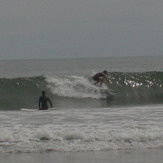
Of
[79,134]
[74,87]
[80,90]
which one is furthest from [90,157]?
[74,87]

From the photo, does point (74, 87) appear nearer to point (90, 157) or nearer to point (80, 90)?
point (80, 90)

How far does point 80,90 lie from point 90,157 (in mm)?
18374

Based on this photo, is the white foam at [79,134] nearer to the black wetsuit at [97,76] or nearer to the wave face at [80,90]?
the wave face at [80,90]

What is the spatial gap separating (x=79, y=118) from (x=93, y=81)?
1455 centimetres

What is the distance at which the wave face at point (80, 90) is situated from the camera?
25406 millimetres

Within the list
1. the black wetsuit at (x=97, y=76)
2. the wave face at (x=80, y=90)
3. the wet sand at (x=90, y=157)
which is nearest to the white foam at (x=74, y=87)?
the wave face at (x=80, y=90)

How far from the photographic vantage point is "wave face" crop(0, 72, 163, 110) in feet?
83.4

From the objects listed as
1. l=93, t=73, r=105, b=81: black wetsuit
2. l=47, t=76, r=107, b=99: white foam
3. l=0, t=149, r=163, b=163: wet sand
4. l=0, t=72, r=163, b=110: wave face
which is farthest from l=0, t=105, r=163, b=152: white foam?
l=93, t=73, r=105, b=81: black wetsuit

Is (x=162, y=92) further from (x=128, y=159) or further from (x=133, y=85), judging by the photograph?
(x=128, y=159)

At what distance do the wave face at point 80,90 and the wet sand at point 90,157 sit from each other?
14.8 metres

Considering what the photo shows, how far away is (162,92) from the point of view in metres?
29.0

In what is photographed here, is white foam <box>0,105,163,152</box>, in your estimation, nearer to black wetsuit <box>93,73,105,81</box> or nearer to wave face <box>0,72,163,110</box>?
wave face <box>0,72,163,110</box>

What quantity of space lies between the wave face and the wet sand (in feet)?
48.4

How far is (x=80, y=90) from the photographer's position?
27.1m
